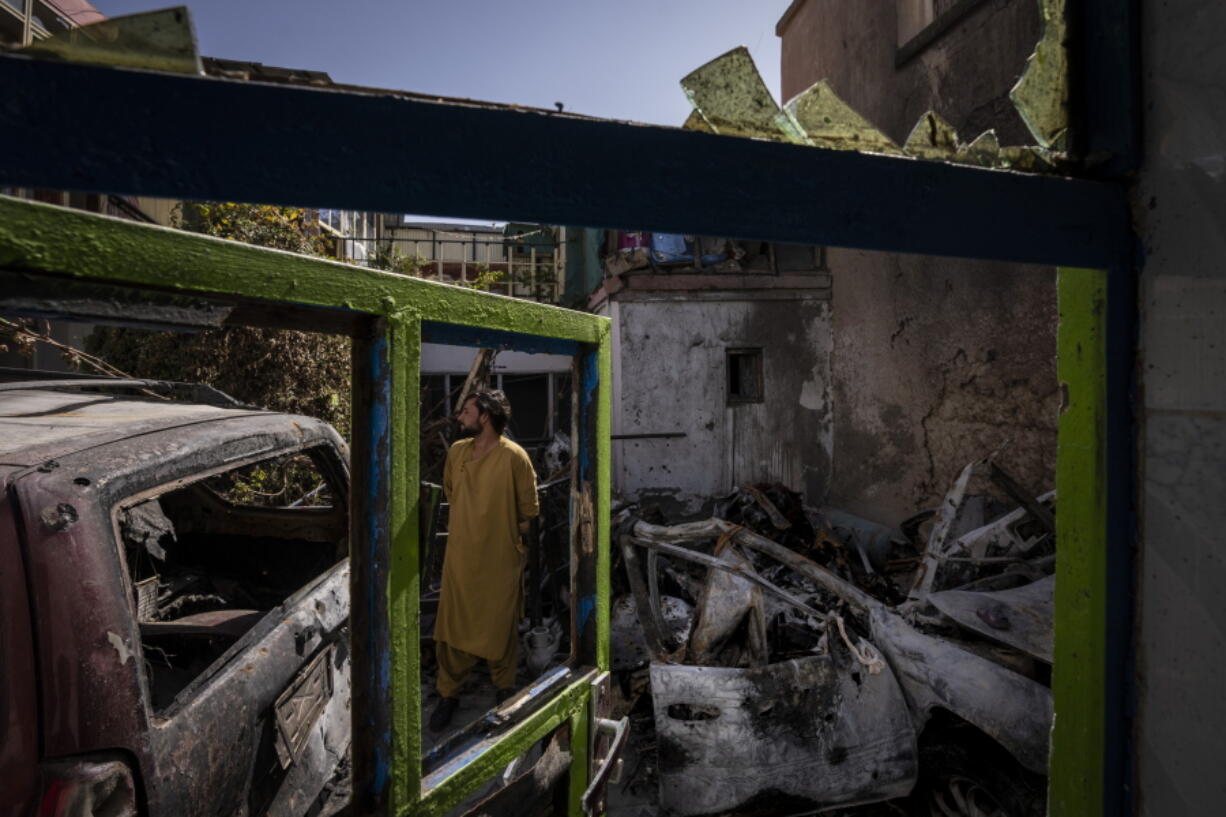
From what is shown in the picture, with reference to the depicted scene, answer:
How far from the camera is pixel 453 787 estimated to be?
1832 millimetres

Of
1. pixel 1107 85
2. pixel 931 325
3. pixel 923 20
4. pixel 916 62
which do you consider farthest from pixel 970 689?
pixel 923 20

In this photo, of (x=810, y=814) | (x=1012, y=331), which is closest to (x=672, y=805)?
(x=810, y=814)

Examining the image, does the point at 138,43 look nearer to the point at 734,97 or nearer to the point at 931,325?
the point at 734,97

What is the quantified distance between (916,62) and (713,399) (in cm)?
429

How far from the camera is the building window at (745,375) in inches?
363

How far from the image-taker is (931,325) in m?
7.14

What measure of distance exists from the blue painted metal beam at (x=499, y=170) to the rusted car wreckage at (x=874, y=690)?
2.30 metres

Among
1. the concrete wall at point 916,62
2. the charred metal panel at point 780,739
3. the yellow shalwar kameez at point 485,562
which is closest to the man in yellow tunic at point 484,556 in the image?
the yellow shalwar kameez at point 485,562

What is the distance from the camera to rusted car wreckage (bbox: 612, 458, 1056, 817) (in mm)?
3039

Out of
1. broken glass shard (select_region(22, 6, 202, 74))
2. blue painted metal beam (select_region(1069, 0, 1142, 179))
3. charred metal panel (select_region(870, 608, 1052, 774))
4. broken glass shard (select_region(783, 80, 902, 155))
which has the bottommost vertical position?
charred metal panel (select_region(870, 608, 1052, 774))

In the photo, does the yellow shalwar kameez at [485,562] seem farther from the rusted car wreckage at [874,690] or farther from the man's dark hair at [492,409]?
the rusted car wreckage at [874,690]

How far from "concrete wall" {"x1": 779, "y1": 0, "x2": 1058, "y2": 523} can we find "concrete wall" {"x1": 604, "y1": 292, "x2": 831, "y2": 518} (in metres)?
0.33

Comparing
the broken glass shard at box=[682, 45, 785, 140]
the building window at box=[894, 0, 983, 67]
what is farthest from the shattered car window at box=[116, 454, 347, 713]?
the building window at box=[894, 0, 983, 67]

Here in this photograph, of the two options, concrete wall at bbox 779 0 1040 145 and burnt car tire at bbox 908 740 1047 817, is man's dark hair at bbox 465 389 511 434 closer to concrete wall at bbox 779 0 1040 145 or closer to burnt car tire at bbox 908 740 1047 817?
burnt car tire at bbox 908 740 1047 817
